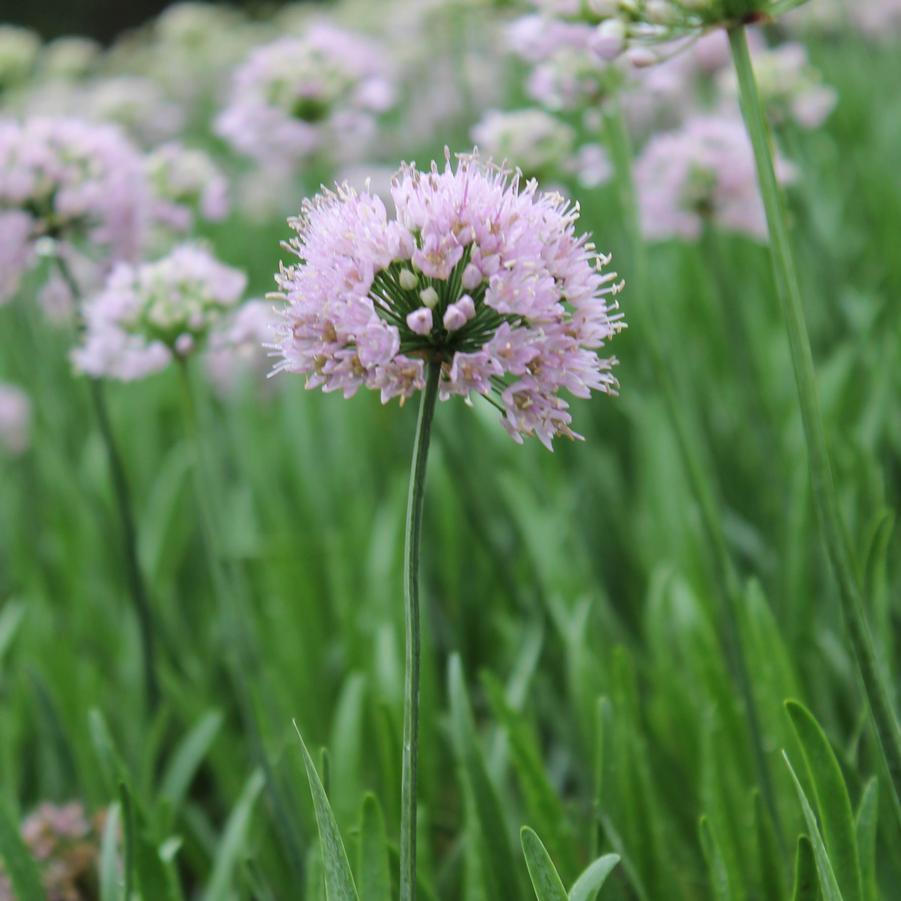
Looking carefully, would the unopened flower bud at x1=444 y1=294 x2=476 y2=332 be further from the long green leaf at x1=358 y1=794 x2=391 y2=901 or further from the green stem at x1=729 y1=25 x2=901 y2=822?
the long green leaf at x1=358 y1=794 x2=391 y2=901

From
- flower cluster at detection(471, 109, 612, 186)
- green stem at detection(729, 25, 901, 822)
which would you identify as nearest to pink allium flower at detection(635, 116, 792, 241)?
flower cluster at detection(471, 109, 612, 186)

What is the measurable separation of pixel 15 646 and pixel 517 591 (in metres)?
1.17

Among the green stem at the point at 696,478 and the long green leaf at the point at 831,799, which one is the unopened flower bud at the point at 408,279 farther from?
the green stem at the point at 696,478

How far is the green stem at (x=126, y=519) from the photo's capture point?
197 cm

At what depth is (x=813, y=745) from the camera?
3.74ft

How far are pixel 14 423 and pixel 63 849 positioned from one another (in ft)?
7.46

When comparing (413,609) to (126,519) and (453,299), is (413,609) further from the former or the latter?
(126,519)

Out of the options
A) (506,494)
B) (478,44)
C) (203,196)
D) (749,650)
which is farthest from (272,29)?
(749,650)

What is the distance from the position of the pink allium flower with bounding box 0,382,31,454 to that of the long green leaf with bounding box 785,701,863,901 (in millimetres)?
3158

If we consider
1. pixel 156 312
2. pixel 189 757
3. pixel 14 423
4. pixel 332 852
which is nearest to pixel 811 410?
pixel 332 852

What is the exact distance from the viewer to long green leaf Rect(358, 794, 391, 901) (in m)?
1.18

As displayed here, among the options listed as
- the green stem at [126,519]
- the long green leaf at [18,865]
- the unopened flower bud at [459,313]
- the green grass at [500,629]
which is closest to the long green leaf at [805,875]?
the green grass at [500,629]

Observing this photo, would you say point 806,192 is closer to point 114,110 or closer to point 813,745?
point 813,745

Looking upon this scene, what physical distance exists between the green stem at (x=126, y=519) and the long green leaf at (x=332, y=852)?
3.76ft
